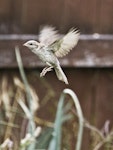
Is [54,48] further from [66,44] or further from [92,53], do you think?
[92,53]

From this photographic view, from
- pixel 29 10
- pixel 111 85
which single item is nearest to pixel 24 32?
pixel 29 10

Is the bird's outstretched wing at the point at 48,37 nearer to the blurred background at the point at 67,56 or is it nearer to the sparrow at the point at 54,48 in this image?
the sparrow at the point at 54,48

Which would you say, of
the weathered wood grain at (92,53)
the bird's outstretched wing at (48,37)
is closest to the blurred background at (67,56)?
the weathered wood grain at (92,53)

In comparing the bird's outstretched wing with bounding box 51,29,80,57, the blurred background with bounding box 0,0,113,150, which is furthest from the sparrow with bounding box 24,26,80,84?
the blurred background with bounding box 0,0,113,150

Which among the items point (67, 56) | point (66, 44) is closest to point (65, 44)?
point (66, 44)

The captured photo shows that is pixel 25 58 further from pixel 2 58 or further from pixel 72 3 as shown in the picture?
pixel 72 3

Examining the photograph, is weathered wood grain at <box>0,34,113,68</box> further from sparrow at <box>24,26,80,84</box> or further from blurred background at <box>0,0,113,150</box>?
sparrow at <box>24,26,80,84</box>
